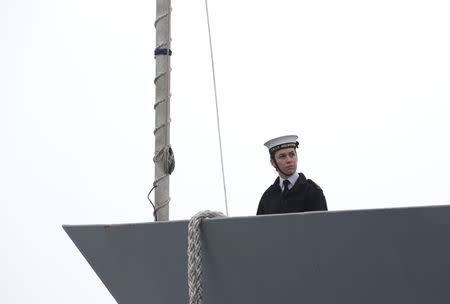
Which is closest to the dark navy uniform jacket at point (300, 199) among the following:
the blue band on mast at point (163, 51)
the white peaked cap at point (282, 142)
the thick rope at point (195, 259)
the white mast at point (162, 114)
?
the white peaked cap at point (282, 142)

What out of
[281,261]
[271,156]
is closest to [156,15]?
[271,156]

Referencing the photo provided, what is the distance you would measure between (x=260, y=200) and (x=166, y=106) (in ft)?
3.74

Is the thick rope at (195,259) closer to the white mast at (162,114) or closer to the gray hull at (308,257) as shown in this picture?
the gray hull at (308,257)

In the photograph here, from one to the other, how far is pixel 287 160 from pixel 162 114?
124 cm

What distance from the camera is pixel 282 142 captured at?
16.3 feet

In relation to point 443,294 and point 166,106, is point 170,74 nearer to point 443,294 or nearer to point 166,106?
point 166,106

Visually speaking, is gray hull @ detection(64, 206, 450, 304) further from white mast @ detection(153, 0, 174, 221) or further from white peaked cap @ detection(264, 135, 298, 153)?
white peaked cap @ detection(264, 135, 298, 153)

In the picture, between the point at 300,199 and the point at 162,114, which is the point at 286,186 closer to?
the point at 300,199

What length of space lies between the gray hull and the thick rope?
0.21 ft

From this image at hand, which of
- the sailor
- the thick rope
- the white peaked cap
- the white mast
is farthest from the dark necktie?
the white mast

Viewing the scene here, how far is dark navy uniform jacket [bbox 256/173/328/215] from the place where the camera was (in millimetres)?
4773

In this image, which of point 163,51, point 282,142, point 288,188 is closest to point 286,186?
point 288,188

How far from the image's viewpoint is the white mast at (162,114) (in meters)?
5.63

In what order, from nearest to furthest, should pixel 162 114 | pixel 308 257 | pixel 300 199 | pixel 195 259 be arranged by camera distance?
1. pixel 308 257
2. pixel 195 259
3. pixel 300 199
4. pixel 162 114
